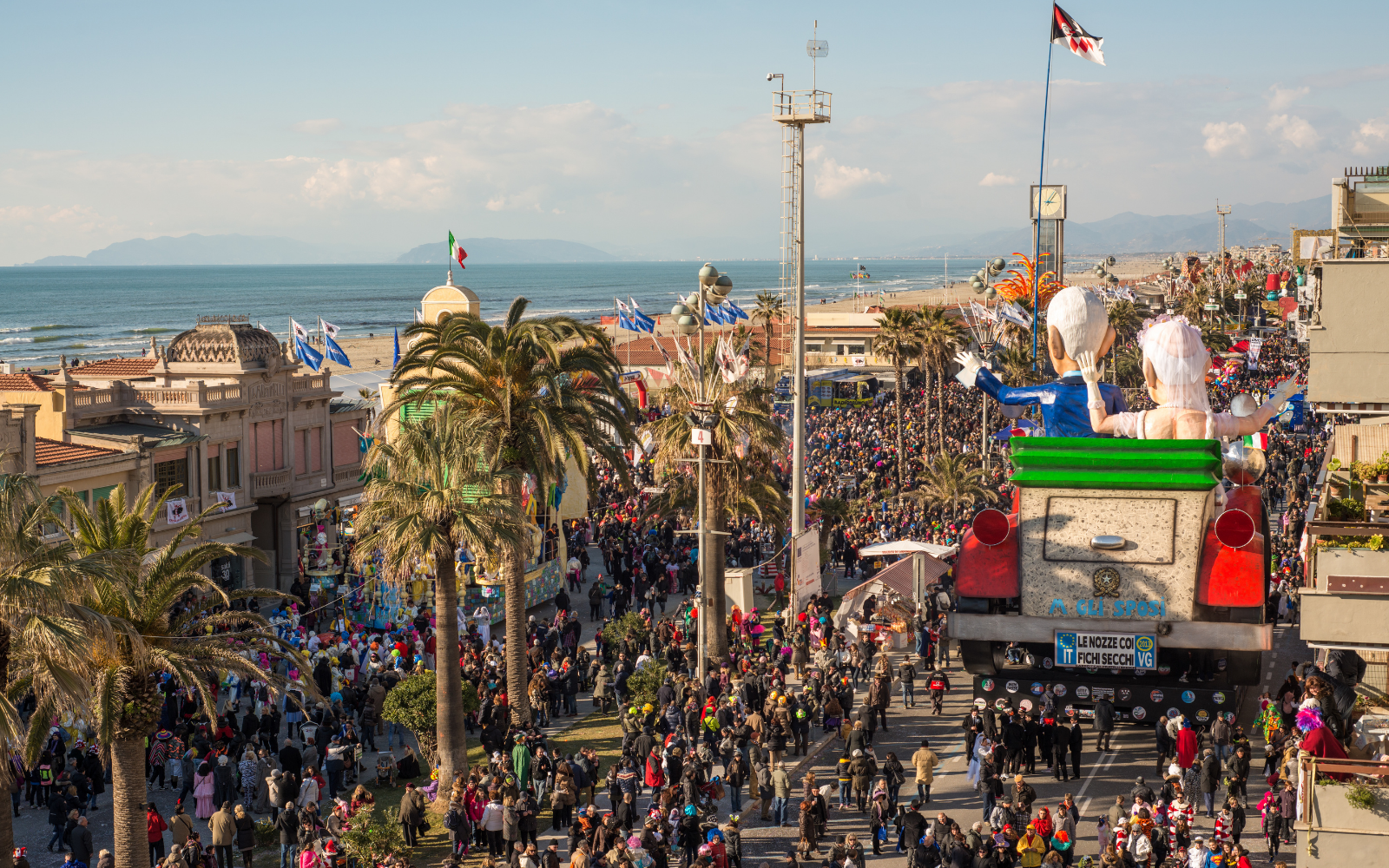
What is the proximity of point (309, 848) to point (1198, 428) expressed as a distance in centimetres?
1425

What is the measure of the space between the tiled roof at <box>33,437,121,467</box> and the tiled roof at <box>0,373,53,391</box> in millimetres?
1561

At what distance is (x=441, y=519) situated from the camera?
19.8 meters

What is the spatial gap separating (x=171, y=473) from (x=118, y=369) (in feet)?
31.3

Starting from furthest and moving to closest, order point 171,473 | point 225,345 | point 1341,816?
point 225,345
point 171,473
point 1341,816

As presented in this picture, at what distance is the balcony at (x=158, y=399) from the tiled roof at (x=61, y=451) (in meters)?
1.61

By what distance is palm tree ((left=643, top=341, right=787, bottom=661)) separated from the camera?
2722 cm

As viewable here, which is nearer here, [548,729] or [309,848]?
[309,848]

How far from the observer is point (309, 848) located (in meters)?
16.3

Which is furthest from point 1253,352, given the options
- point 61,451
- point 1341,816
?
point 1341,816

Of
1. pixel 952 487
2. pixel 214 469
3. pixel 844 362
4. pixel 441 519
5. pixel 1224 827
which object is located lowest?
pixel 1224 827

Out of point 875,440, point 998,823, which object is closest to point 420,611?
point 998,823

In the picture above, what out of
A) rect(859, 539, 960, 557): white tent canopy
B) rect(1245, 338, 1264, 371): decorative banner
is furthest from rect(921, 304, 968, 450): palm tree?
rect(859, 539, 960, 557): white tent canopy

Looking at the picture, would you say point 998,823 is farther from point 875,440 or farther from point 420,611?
point 875,440

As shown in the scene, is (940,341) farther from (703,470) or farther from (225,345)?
(703,470)
